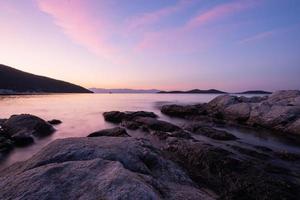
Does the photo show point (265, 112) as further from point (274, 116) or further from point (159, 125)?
point (159, 125)

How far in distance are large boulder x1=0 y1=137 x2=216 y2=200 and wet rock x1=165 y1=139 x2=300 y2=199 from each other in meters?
2.14

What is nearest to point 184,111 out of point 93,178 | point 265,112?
point 265,112

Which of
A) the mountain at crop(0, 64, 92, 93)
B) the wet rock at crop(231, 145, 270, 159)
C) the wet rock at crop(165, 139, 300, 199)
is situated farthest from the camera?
the mountain at crop(0, 64, 92, 93)

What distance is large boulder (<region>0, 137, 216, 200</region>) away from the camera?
17.8ft

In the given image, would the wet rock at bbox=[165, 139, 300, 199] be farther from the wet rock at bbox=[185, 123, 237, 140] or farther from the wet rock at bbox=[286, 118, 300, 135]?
the wet rock at bbox=[286, 118, 300, 135]

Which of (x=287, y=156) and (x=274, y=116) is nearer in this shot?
(x=287, y=156)

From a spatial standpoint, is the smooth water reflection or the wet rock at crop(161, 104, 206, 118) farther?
the wet rock at crop(161, 104, 206, 118)

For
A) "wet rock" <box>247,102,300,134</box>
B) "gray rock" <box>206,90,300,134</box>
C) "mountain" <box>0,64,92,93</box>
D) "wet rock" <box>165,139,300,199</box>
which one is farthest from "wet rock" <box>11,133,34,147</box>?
"mountain" <box>0,64,92,93</box>

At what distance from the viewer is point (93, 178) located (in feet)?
20.0

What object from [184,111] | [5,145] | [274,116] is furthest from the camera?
[184,111]

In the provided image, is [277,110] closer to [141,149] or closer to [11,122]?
[141,149]

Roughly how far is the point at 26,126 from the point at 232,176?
21.3m

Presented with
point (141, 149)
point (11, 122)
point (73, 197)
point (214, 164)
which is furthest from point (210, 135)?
point (11, 122)

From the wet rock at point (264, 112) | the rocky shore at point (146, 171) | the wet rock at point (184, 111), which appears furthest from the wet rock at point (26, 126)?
the wet rock at point (264, 112)
